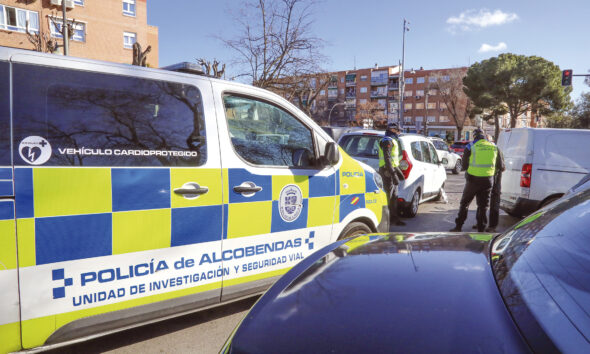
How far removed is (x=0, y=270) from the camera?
1811 millimetres

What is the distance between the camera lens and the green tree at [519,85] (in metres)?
39.6

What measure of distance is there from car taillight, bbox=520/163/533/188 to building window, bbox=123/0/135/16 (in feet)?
106

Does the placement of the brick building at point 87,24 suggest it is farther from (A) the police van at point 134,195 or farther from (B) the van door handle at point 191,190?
(B) the van door handle at point 191,190

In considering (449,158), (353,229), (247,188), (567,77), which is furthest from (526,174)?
(567,77)

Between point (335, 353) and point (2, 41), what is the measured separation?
3162 cm

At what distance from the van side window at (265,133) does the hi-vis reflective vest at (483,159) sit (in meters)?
3.83

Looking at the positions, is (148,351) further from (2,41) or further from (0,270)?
(2,41)

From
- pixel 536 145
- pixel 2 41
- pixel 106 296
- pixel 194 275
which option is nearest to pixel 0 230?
pixel 106 296

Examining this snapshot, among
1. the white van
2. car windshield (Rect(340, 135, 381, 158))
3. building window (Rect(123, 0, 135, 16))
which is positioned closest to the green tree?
building window (Rect(123, 0, 135, 16))

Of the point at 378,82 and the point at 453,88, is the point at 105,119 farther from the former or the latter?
the point at 378,82

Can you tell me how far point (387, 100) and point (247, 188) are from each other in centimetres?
7961

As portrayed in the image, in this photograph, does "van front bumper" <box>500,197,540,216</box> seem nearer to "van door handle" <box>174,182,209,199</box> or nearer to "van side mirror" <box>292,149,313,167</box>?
"van side mirror" <box>292,149,313,167</box>

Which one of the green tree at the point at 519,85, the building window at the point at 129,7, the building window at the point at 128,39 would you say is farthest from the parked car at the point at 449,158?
the building window at the point at 129,7

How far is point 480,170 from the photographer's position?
5.93 metres
